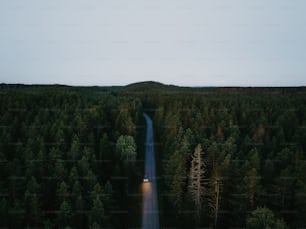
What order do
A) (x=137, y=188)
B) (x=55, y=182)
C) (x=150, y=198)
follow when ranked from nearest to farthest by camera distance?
(x=55, y=182)
(x=150, y=198)
(x=137, y=188)

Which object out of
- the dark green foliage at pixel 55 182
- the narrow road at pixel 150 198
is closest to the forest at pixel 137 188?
the dark green foliage at pixel 55 182

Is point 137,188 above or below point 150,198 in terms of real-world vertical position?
above

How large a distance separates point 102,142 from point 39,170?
1085 cm

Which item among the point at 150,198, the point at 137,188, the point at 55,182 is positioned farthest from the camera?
the point at 137,188

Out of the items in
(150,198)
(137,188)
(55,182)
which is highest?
(55,182)

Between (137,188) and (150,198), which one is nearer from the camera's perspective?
(150,198)

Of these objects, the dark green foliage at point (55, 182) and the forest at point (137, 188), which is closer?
the dark green foliage at point (55, 182)

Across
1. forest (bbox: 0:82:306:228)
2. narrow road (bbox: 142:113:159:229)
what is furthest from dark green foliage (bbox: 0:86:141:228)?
narrow road (bbox: 142:113:159:229)

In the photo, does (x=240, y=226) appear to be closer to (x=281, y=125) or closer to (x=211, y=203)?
(x=211, y=203)

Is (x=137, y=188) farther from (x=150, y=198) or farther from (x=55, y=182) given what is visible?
(x=55, y=182)

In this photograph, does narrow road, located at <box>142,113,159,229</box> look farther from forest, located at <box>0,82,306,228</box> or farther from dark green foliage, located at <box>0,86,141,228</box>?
dark green foliage, located at <box>0,86,141,228</box>

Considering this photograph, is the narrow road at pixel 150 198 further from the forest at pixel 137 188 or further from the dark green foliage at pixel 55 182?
the dark green foliage at pixel 55 182

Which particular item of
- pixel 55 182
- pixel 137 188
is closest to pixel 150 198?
pixel 137 188

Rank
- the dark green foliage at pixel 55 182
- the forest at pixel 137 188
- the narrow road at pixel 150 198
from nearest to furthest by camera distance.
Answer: the dark green foliage at pixel 55 182, the forest at pixel 137 188, the narrow road at pixel 150 198
